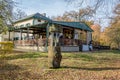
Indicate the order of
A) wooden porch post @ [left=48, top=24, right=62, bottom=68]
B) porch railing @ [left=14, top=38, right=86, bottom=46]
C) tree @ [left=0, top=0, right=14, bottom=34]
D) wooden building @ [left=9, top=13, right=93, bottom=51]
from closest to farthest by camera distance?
wooden porch post @ [left=48, top=24, right=62, bottom=68]
tree @ [left=0, top=0, right=14, bottom=34]
wooden building @ [left=9, top=13, right=93, bottom=51]
porch railing @ [left=14, top=38, right=86, bottom=46]

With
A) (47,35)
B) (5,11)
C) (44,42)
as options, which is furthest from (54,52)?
(44,42)

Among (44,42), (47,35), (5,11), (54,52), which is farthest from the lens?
(44,42)

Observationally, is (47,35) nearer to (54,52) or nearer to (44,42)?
(44,42)

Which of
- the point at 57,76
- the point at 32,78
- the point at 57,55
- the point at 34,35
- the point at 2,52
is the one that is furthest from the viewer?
the point at 34,35

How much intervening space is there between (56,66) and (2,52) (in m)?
8.00

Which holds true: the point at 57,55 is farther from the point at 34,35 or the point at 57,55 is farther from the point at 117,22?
the point at 117,22

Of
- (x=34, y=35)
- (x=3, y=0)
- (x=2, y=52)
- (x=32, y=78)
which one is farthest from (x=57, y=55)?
(x=34, y=35)

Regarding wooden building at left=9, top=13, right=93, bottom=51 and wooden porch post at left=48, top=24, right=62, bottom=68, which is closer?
wooden porch post at left=48, top=24, right=62, bottom=68

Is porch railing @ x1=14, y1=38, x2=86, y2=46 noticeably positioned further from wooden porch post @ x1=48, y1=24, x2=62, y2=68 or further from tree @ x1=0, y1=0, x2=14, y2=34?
wooden porch post @ x1=48, y1=24, x2=62, y2=68

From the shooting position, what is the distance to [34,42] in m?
26.6

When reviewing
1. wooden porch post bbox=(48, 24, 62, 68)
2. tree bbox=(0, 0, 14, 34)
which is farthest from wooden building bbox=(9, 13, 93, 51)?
wooden porch post bbox=(48, 24, 62, 68)

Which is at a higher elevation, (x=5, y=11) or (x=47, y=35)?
(x=5, y=11)

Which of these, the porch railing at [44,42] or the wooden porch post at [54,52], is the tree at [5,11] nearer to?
the porch railing at [44,42]

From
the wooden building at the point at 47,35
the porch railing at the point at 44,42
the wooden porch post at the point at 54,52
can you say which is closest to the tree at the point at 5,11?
the wooden building at the point at 47,35
